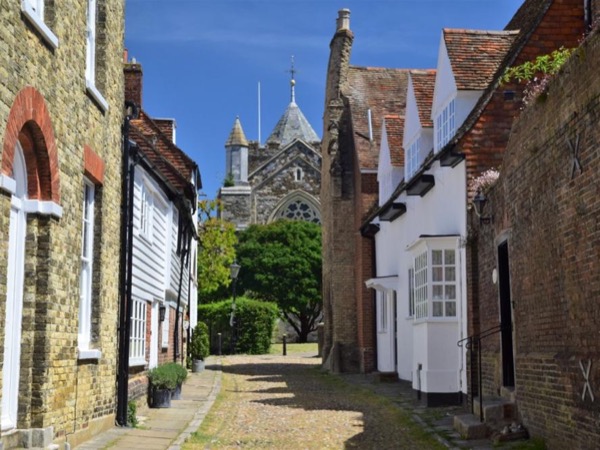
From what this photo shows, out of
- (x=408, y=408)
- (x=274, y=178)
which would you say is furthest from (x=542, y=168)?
(x=274, y=178)

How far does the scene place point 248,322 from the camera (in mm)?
42031

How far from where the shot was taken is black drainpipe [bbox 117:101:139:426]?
13.6 m

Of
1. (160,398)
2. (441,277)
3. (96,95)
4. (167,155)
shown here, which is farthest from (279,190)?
(96,95)

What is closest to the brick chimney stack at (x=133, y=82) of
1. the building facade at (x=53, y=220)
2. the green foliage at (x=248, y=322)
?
the building facade at (x=53, y=220)

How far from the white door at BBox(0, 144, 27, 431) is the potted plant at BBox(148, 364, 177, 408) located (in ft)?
26.2

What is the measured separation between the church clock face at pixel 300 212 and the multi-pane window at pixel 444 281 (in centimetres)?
5469

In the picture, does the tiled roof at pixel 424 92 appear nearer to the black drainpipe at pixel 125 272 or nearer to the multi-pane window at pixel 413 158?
the multi-pane window at pixel 413 158

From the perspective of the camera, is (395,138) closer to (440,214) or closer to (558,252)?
(440,214)

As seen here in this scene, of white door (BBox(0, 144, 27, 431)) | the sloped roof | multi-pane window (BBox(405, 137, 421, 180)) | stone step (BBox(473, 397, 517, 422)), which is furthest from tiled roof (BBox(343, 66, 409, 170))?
the sloped roof

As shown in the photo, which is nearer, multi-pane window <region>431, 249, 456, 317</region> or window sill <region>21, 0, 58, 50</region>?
window sill <region>21, 0, 58, 50</region>

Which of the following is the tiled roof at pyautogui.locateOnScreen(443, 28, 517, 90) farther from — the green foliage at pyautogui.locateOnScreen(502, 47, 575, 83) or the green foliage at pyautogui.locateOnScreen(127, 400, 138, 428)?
the green foliage at pyautogui.locateOnScreen(127, 400, 138, 428)

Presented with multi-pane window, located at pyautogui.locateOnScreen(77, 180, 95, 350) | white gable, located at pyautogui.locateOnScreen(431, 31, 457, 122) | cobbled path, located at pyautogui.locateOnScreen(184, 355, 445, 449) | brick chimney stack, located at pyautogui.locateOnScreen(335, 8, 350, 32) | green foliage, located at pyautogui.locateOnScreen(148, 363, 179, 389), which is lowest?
cobbled path, located at pyautogui.locateOnScreen(184, 355, 445, 449)

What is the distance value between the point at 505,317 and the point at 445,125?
657 centimetres

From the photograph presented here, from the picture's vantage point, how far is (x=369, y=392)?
70.2ft
